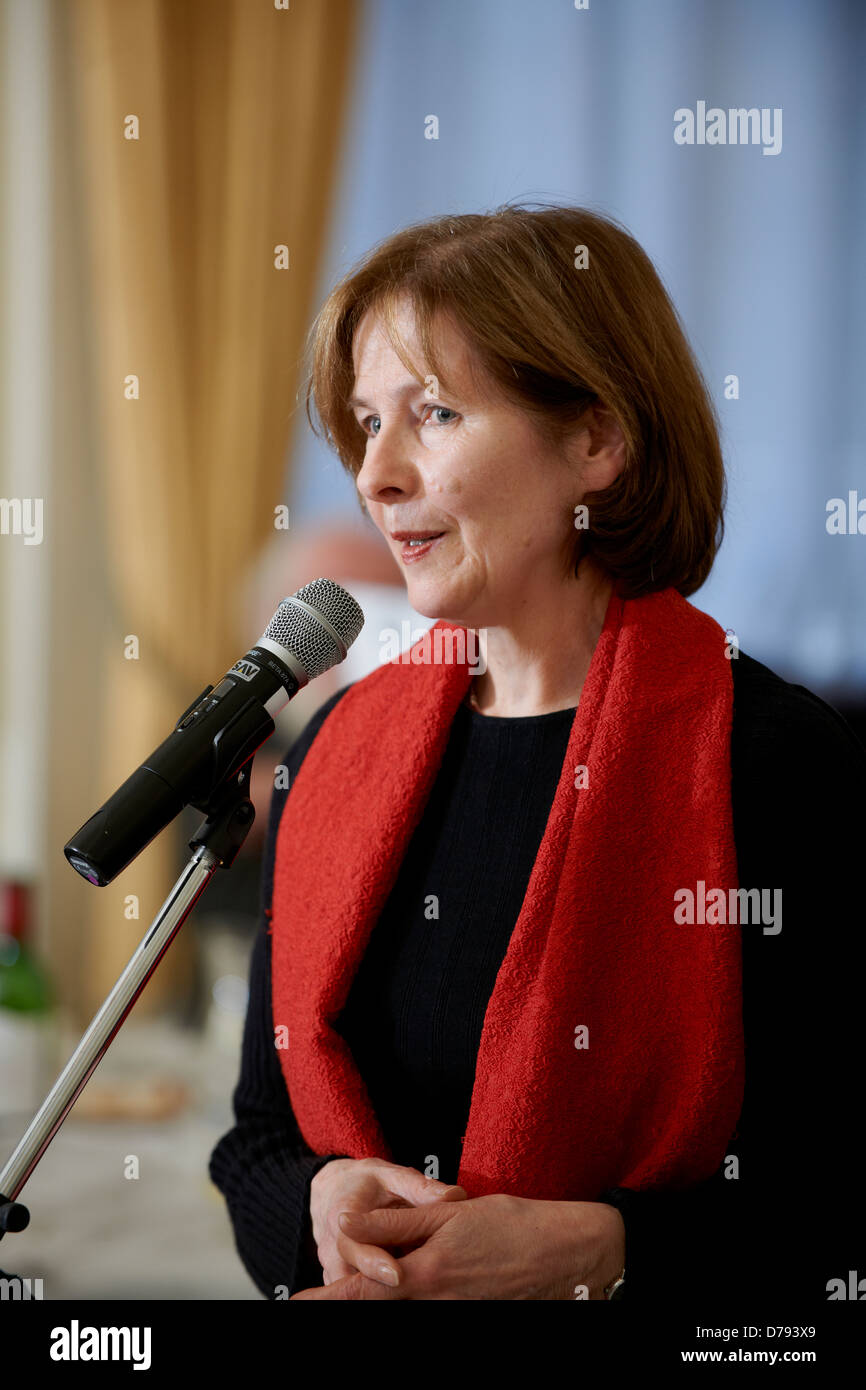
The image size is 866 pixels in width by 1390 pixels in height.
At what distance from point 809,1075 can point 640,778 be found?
0.87 ft

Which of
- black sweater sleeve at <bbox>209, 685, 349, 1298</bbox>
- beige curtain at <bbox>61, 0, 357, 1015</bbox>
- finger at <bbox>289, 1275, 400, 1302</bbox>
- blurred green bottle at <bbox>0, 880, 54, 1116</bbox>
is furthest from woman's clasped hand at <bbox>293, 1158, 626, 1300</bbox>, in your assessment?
beige curtain at <bbox>61, 0, 357, 1015</bbox>

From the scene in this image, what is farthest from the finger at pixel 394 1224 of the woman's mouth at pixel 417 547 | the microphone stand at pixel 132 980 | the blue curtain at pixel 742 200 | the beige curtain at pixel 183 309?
the beige curtain at pixel 183 309

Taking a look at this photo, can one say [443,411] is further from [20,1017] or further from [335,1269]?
[20,1017]

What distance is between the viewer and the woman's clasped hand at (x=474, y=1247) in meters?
0.80

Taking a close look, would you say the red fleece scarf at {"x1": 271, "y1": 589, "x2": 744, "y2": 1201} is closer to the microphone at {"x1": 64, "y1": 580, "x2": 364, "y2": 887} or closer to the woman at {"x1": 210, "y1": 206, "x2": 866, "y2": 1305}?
the woman at {"x1": 210, "y1": 206, "x2": 866, "y2": 1305}

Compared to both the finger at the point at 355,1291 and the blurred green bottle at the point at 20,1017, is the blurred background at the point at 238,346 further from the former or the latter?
the finger at the point at 355,1291

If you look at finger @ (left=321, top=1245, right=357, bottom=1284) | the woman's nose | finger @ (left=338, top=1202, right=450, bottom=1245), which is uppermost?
the woman's nose

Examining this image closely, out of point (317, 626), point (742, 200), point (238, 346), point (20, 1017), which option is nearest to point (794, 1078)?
point (317, 626)

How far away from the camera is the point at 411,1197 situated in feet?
2.81

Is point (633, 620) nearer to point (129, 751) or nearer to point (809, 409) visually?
point (809, 409)

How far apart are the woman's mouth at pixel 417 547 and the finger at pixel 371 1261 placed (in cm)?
53

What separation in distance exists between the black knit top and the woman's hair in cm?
14

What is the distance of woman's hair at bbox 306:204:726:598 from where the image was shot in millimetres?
924

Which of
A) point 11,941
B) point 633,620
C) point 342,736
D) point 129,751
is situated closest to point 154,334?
point 129,751
